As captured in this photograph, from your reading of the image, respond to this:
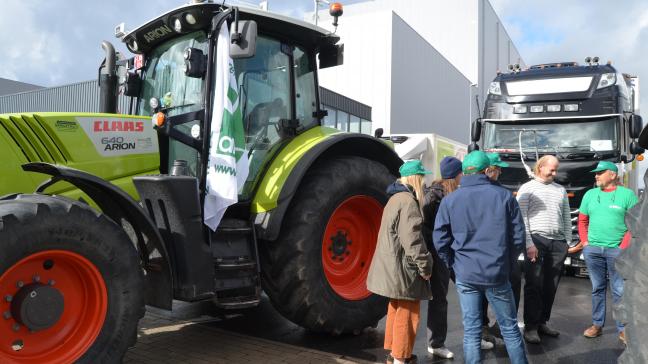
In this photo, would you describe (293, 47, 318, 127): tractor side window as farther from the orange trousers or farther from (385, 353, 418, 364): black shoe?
(385, 353, 418, 364): black shoe

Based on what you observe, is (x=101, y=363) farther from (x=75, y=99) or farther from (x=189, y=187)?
(x=75, y=99)

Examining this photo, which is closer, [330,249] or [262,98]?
[262,98]

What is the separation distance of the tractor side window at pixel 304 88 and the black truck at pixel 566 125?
4060 millimetres

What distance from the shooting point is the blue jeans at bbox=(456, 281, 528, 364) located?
347 cm

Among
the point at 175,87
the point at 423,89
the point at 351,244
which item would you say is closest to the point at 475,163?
the point at 351,244

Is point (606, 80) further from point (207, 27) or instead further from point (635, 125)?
point (207, 27)

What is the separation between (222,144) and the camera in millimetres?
3932

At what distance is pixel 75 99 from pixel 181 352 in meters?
21.1

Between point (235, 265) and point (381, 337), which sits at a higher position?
point (235, 265)

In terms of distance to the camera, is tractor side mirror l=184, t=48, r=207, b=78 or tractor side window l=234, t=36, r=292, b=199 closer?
tractor side mirror l=184, t=48, r=207, b=78

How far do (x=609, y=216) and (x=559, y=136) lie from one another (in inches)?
150

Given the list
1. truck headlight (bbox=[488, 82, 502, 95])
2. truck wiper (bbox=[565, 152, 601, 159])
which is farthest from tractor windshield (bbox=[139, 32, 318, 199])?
truck headlight (bbox=[488, 82, 502, 95])

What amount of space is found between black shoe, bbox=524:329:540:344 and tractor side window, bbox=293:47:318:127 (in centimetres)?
269

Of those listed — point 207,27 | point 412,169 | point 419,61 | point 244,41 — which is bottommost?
point 412,169
